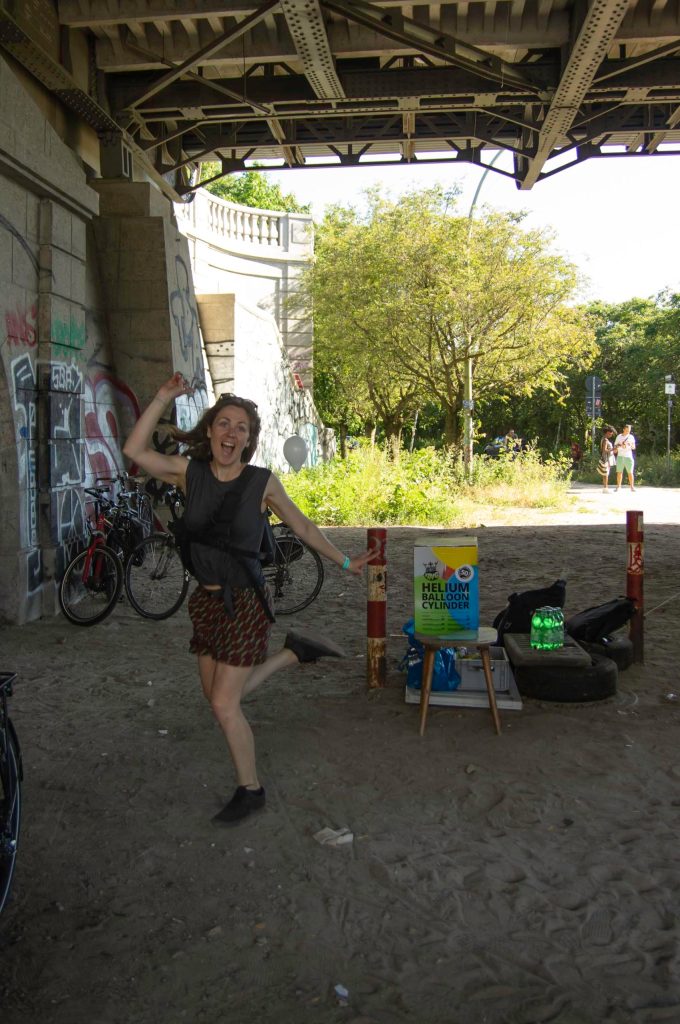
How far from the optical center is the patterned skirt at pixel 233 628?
377 centimetres

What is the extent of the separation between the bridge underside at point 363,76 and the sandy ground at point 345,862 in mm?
6416

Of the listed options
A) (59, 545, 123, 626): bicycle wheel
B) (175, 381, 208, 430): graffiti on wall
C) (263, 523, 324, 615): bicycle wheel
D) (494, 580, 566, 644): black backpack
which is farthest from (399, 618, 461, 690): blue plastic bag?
(175, 381, 208, 430): graffiti on wall

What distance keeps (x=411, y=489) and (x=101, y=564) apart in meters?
8.22

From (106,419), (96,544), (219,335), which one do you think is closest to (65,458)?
(96,544)

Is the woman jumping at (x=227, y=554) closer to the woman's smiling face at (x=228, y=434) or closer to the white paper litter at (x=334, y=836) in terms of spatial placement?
the woman's smiling face at (x=228, y=434)

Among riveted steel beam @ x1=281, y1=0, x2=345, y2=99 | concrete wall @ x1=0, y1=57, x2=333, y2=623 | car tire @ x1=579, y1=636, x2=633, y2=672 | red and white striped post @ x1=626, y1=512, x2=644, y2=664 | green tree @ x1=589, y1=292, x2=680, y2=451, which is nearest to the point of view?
car tire @ x1=579, y1=636, x2=633, y2=672

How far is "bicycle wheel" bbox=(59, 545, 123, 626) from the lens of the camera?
7759 mm

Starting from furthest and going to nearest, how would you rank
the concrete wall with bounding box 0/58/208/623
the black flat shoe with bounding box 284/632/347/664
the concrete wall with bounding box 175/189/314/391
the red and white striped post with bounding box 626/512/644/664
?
1. the concrete wall with bounding box 175/189/314/391
2. the concrete wall with bounding box 0/58/208/623
3. the red and white striped post with bounding box 626/512/644/664
4. the black flat shoe with bounding box 284/632/347/664

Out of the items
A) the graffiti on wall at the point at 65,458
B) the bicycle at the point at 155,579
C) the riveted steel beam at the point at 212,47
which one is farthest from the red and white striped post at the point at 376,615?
the riveted steel beam at the point at 212,47

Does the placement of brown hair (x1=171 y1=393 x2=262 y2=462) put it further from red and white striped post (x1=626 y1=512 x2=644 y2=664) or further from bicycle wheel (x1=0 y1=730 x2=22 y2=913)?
red and white striped post (x1=626 y1=512 x2=644 y2=664)

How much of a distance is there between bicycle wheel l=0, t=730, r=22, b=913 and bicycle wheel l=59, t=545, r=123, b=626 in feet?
15.5

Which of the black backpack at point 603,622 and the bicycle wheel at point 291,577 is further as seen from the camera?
the bicycle wheel at point 291,577

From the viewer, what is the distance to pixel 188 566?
3.88m

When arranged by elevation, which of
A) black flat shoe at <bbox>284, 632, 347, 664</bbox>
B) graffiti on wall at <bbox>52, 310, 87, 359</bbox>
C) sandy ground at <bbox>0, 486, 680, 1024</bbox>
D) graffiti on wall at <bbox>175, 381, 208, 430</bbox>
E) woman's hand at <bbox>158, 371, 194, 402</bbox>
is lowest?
sandy ground at <bbox>0, 486, 680, 1024</bbox>
